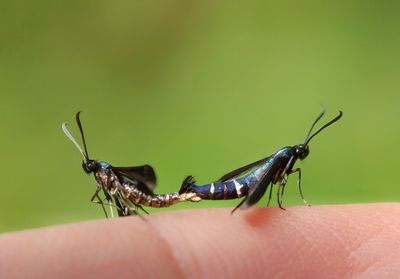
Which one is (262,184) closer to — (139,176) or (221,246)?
(221,246)

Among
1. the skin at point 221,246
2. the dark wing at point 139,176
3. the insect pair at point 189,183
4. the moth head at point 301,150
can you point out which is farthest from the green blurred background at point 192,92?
the skin at point 221,246

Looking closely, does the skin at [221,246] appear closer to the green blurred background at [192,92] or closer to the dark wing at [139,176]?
the dark wing at [139,176]

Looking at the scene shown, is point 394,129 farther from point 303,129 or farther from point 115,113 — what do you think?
point 115,113

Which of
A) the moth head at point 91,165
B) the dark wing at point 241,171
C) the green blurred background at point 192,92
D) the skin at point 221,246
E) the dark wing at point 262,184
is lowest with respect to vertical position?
the skin at point 221,246

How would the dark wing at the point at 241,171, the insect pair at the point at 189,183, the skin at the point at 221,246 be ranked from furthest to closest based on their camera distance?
the dark wing at the point at 241,171, the insect pair at the point at 189,183, the skin at the point at 221,246

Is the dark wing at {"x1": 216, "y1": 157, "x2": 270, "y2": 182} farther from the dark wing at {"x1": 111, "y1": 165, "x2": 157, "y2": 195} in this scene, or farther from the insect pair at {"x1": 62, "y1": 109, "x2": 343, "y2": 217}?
the dark wing at {"x1": 111, "y1": 165, "x2": 157, "y2": 195}

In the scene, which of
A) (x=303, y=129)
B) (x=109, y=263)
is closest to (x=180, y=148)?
(x=303, y=129)

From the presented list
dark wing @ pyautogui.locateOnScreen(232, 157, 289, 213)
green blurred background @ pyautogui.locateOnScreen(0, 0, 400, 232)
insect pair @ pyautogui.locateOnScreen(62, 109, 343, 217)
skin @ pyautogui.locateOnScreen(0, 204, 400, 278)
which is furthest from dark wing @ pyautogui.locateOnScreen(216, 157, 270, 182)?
green blurred background @ pyautogui.locateOnScreen(0, 0, 400, 232)

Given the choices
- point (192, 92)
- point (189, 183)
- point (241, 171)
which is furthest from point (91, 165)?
point (192, 92)
